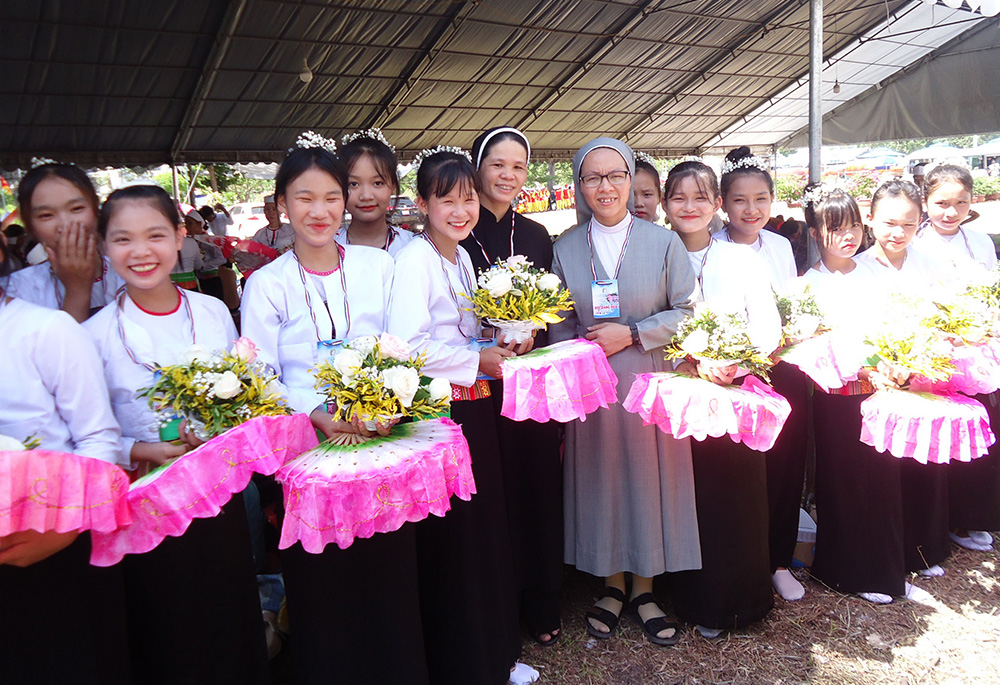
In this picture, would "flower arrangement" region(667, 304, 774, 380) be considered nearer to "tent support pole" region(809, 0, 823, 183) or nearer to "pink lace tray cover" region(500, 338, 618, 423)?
"pink lace tray cover" region(500, 338, 618, 423)

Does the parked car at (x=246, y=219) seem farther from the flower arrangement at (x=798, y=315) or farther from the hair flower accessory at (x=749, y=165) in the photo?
the flower arrangement at (x=798, y=315)

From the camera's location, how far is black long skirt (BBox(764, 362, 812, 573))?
3.10 meters

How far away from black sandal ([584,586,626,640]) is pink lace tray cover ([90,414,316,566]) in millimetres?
1689

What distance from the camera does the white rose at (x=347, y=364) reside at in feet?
5.86

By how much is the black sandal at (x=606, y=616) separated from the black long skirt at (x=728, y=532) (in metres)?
0.31

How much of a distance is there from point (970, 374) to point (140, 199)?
3172 millimetres

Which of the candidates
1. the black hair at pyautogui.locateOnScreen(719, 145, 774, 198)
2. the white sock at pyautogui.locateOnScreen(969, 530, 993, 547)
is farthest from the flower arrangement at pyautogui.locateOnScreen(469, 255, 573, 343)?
the white sock at pyautogui.locateOnScreen(969, 530, 993, 547)

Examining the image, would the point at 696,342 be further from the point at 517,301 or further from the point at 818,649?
the point at 818,649

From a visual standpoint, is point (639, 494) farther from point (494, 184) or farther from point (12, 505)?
point (12, 505)

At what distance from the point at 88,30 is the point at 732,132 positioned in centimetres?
1420

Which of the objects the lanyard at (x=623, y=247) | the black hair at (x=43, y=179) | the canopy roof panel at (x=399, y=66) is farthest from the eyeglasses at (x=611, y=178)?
the canopy roof panel at (x=399, y=66)

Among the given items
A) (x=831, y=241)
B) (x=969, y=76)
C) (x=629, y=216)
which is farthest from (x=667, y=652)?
(x=969, y=76)

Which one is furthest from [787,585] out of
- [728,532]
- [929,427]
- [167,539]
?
[167,539]

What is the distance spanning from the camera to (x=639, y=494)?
2.71 meters
